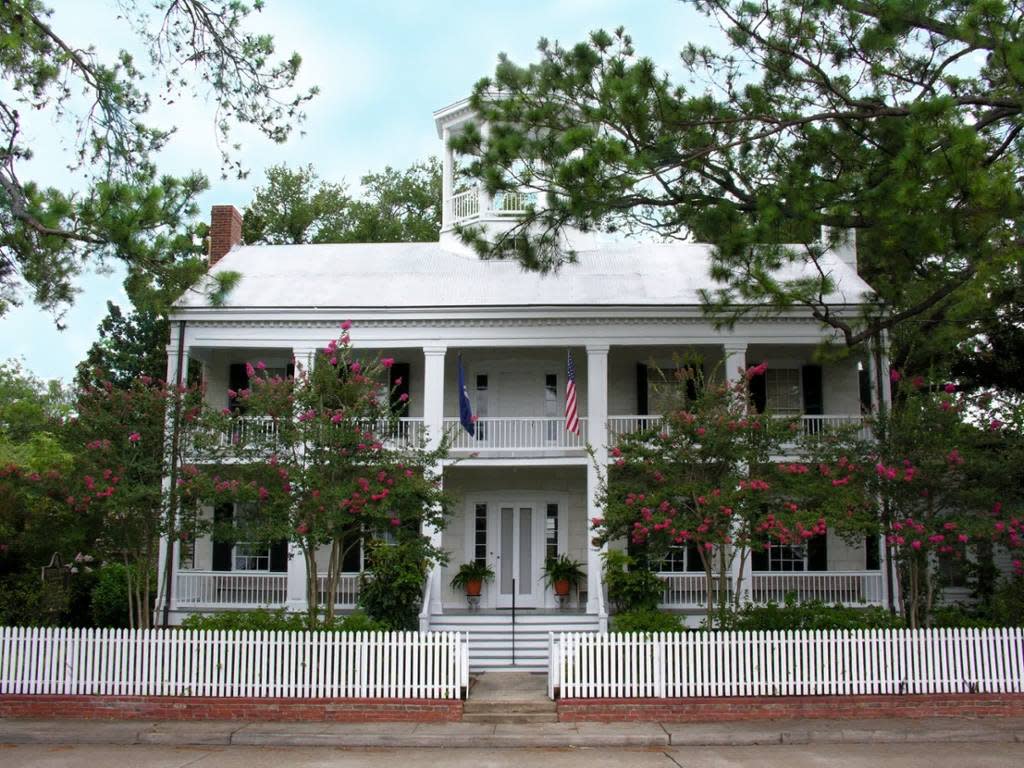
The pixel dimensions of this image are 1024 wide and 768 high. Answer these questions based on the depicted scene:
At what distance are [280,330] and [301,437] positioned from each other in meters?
5.48

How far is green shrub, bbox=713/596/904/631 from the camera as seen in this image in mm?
14734

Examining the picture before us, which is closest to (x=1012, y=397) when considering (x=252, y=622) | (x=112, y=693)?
(x=252, y=622)

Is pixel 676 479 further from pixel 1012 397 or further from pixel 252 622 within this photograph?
pixel 1012 397

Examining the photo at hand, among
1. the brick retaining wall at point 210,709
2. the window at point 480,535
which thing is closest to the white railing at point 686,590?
the window at point 480,535

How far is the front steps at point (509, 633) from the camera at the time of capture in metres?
16.3

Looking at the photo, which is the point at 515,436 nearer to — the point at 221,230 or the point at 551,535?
the point at 551,535

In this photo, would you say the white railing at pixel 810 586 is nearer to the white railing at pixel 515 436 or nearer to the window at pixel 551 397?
the white railing at pixel 515 436

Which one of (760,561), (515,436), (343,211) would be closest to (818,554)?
(760,561)

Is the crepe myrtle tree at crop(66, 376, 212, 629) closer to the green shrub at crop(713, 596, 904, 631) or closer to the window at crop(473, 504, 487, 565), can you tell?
the window at crop(473, 504, 487, 565)

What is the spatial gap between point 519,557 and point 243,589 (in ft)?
17.6

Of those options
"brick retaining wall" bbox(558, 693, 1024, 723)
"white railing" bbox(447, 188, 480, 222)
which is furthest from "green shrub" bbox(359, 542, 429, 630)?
"white railing" bbox(447, 188, 480, 222)

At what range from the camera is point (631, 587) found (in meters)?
17.0

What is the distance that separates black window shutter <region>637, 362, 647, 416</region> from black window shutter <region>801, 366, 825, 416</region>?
3.16 meters

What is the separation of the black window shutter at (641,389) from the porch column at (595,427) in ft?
4.47
